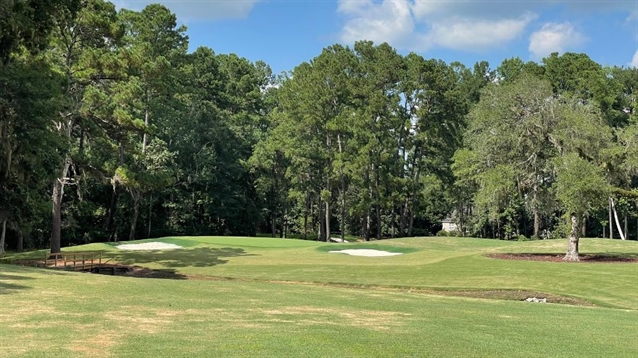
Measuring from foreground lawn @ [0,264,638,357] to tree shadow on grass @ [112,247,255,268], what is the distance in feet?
38.6

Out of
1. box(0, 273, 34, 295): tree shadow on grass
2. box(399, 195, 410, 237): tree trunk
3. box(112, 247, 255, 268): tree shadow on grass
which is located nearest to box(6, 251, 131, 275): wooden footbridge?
box(112, 247, 255, 268): tree shadow on grass

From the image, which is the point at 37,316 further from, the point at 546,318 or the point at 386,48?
the point at 386,48

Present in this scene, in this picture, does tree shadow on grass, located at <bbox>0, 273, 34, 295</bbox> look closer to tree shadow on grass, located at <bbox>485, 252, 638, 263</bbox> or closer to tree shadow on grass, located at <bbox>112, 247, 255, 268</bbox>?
tree shadow on grass, located at <bbox>112, 247, 255, 268</bbox>

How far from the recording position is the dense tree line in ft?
80.5

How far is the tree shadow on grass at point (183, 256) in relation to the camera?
89.0 ft

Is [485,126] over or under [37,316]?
over

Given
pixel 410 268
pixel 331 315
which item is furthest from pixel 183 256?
pixel 331 315

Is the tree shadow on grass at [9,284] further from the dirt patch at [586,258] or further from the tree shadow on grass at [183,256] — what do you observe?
the dirt patch at [586,258]

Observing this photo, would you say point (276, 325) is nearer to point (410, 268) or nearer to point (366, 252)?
point (410, 268)

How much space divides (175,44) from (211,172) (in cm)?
1331

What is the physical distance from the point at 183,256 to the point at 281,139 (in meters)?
23.0

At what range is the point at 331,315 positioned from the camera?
37.7 feet

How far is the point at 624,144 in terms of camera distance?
2669 cm

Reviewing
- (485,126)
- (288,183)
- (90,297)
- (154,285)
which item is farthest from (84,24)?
(288,183)
